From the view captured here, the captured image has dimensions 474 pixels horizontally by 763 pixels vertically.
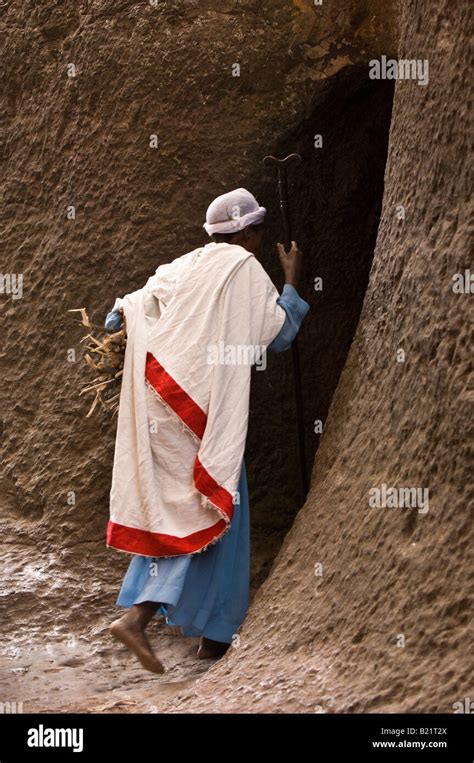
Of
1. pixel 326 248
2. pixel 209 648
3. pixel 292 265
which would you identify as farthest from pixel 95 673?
pixel 326 248

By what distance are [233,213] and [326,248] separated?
0.88 m

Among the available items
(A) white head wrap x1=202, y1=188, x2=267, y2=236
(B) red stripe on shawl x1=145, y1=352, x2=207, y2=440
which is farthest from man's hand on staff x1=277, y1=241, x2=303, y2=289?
(B) red stripe on shawl x1=145, y1=352, x2=207, y2=440

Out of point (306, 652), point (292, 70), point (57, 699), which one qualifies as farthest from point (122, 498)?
point (292, 70)

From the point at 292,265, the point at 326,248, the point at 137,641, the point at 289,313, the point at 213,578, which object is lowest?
the point at 137,641

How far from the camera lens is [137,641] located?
4664 mm

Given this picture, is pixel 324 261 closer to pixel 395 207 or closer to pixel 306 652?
pixel 395 207

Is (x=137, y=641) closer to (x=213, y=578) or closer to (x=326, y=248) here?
(x=213, y=578)

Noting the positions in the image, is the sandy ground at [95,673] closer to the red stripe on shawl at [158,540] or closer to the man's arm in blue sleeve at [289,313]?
the red stripe on shawl at [158,540]

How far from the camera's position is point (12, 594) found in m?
5.54

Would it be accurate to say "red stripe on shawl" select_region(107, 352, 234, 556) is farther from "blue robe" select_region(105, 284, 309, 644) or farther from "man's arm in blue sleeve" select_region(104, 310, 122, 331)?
"man's arm in blue sleeve" select_region(104, 310, 122, 331)

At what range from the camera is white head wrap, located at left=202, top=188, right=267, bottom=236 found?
5.08 m

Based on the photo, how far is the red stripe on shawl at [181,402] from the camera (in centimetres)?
486

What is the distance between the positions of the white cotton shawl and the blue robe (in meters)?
0.06

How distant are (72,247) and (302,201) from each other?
3.44ft
